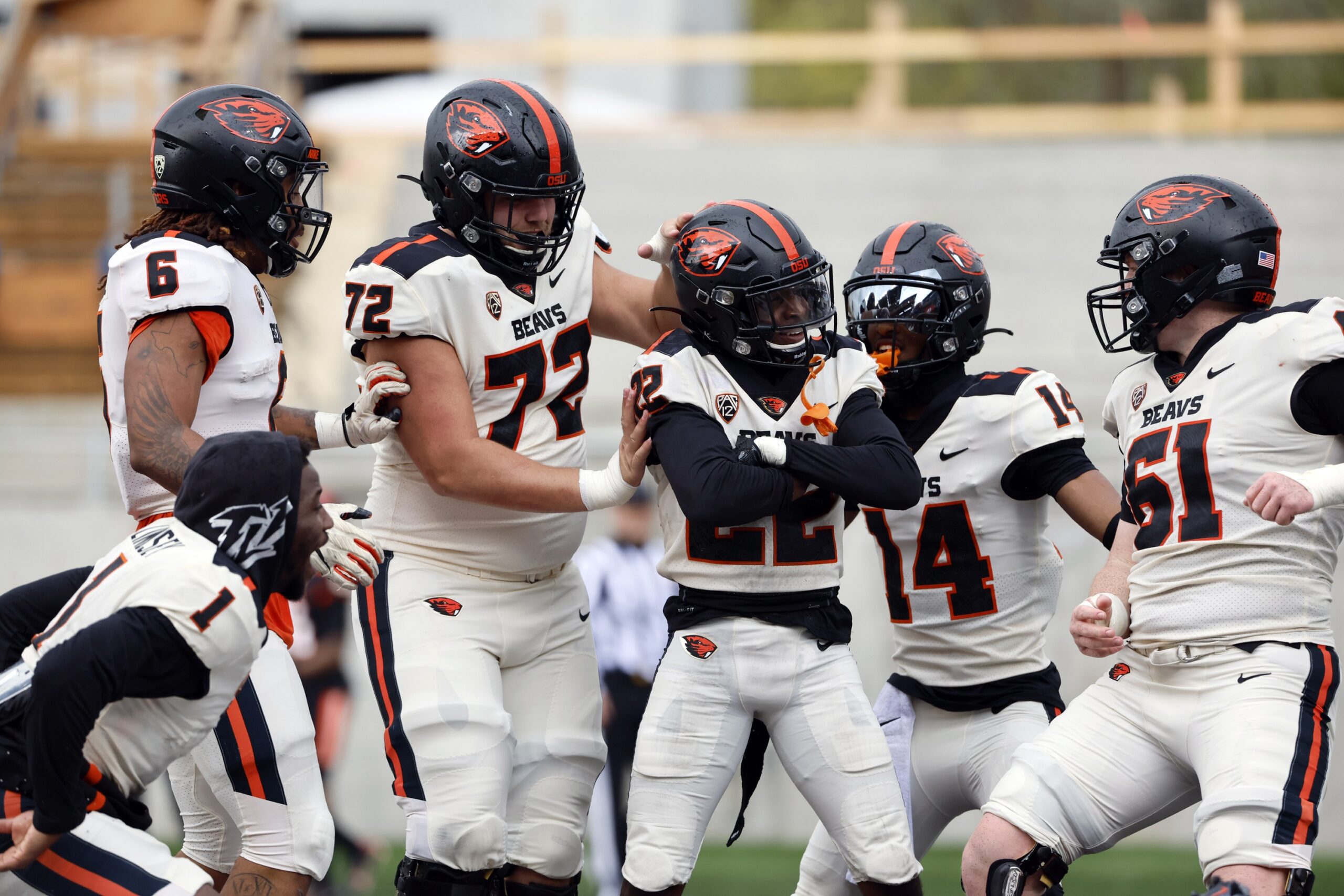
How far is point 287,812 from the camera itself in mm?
4160

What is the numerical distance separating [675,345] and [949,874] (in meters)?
5.58

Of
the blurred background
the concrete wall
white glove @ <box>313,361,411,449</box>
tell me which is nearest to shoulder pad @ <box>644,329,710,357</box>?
white glove @ <box>313,361,411,449</box>

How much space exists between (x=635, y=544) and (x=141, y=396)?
4.68 meters

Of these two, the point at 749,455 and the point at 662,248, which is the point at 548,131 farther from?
the point at 749,455

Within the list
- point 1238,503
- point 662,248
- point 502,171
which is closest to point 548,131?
point 502,171

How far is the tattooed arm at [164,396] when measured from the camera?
13.3 feet

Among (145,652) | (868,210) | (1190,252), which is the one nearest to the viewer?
(145,652)

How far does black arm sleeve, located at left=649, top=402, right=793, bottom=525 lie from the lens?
13.5 feet

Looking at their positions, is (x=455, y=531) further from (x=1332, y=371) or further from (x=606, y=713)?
(x=606, y=713)

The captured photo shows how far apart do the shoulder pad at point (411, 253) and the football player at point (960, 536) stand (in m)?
1.32

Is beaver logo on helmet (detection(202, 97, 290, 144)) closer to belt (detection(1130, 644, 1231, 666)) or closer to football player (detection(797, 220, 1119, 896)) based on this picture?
football player (detection(797, 220, 1119, 896))

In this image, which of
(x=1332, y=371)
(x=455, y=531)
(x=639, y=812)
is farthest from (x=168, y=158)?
(x=1332, y=371)

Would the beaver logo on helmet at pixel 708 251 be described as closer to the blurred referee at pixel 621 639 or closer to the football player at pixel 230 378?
the football player at pixel 230 378

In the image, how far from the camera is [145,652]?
3.42 metres
